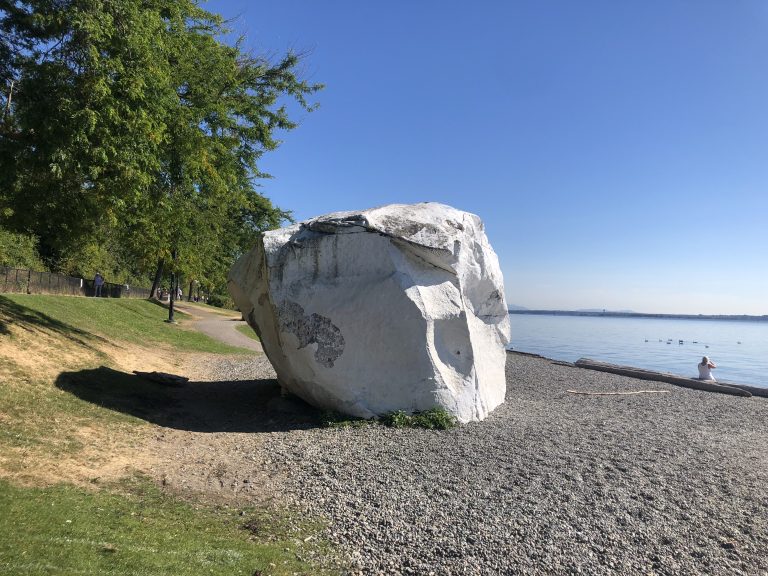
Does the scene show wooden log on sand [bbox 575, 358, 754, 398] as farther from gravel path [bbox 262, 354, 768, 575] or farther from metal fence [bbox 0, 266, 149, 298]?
metal fence [bbox 0, 266, 149, 298]

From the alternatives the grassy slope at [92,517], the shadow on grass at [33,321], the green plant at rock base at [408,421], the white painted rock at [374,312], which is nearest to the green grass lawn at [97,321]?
the shadow on grass at [33,321]

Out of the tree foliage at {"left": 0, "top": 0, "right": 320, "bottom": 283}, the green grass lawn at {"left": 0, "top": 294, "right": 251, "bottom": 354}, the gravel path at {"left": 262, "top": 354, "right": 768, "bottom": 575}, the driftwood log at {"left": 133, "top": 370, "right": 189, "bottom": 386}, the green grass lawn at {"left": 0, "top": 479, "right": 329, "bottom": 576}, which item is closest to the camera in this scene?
the green grass lawn at {"left": 0, "top": 479, "right": 329, "bottom": 576}

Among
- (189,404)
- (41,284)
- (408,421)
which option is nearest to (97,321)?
(41,284)

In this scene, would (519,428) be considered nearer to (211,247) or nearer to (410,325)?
(410,325)

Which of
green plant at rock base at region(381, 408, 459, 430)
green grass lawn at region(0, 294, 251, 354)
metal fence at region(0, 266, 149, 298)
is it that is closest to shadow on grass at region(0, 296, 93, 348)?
green grass lawn at region(0, 294, 251, 354)

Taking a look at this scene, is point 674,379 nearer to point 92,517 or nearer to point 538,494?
point 538,494

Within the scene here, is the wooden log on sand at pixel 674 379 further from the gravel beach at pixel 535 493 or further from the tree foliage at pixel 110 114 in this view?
the tree foliage at pixel 110 114

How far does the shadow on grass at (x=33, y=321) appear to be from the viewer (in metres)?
14.9

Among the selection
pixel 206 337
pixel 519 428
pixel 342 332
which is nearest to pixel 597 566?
pixel 519 428

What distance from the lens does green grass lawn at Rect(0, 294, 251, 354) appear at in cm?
1762

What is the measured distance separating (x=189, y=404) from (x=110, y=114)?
291 inches

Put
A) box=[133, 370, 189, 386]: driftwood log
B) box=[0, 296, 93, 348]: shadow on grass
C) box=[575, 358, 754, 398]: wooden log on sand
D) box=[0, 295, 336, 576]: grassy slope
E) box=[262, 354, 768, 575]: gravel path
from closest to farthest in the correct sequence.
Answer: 1. box=[0, 295, 336, 576]: grassy slope
2. box=[262, 354, 768, 575]: gravel path
3. box=[0, 296, 93, 348]: shadow on grass
4. box=[133, 370, 189, 386]: driftwood log
5. box=[575, 358, 754, 398]: wooden log on sand

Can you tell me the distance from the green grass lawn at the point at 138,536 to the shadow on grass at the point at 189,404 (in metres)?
4.80

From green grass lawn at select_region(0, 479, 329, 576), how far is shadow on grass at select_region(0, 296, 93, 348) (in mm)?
9513
